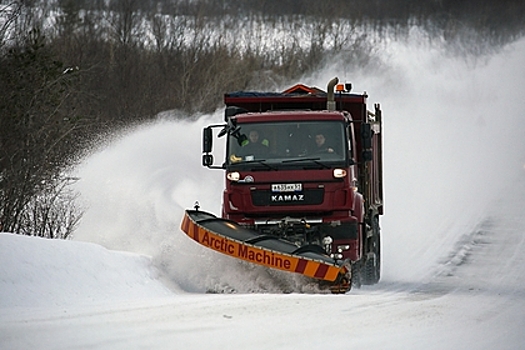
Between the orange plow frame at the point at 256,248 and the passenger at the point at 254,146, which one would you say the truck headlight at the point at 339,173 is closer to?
the passenger at the point at 254,146

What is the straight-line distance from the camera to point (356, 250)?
12719 millimetres

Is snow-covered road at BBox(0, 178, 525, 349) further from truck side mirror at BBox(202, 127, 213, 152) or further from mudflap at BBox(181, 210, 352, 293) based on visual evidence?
truck side mirror at BBox(202, 127, 213, 152)

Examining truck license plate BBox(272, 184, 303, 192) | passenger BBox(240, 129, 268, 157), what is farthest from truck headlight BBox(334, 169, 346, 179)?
passenger BBox(240, 129, 268, 157)

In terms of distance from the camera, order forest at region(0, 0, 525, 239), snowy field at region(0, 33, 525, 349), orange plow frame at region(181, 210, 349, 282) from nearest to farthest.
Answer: snowy field at region(0, 33, 525, 349), orange plow frame at region(181, 210, 349, 282), forest at region(0, 0, 525, 239)

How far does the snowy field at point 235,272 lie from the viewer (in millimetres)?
8047

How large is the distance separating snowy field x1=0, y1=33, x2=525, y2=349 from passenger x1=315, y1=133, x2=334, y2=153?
1.84 meters

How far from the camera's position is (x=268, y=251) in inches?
444

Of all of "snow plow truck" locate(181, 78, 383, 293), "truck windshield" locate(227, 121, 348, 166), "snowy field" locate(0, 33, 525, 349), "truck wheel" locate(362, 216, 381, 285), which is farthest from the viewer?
"truck wheel" locate(362, 216, 381, 285)

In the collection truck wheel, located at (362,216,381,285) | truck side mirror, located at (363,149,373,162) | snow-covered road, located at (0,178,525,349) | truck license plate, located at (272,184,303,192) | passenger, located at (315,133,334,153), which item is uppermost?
passenger, located at (315,133,334,153)

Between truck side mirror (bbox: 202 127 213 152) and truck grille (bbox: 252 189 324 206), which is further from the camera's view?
truck side mirror (bbox: 202 127 213 152)

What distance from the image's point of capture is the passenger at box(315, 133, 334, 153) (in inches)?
505

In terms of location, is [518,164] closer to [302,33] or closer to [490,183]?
[490,183]

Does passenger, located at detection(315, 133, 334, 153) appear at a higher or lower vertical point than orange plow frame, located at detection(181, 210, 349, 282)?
higher

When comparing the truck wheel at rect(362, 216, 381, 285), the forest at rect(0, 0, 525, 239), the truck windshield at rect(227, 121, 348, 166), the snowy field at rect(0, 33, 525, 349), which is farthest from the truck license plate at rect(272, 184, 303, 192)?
the forest at rect(0, 0, 525, 239)
